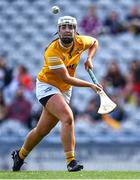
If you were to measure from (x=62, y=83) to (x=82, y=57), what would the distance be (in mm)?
7481

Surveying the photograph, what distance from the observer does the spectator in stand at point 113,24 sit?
16.9 metres

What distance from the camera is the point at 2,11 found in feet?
62.7

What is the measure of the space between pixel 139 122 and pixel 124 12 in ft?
10.6

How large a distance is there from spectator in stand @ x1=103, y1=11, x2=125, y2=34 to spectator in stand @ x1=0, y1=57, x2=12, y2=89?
2.32 m

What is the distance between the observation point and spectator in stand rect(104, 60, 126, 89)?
15.4m

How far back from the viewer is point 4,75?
1644 cm

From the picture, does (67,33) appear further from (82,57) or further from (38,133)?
(82,57)

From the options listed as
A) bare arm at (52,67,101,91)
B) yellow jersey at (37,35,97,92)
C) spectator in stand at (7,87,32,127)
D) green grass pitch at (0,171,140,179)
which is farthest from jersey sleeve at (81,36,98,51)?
spectator in stand at (7,87,32,127)

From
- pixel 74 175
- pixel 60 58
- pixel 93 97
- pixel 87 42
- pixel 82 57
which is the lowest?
pixel 74 175

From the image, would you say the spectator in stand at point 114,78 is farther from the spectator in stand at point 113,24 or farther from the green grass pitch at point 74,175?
the green grass pitch at point 74,175

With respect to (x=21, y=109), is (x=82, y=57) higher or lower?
higher

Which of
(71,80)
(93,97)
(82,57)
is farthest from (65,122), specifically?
(82,57)

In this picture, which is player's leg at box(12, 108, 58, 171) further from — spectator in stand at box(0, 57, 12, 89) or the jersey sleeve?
spectator in stand at box(0, 57, 12, 89)

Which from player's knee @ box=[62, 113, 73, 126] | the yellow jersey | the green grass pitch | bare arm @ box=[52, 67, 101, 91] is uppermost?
the yellow jersey
